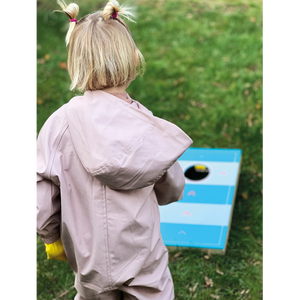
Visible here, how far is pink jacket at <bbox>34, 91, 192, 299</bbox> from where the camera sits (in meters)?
1.73

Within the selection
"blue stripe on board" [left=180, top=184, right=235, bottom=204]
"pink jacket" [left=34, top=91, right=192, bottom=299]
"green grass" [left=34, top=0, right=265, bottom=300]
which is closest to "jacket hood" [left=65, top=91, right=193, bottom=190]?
"pink jacket" [left=34, top=91, right=192, bottom=299]

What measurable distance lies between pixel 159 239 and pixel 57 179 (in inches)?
22.6

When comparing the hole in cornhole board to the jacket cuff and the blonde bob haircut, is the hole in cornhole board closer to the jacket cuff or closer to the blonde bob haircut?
the jacket cuff

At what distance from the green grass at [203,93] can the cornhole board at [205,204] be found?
0.12 meters

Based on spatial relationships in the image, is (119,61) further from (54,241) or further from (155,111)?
(155,111)

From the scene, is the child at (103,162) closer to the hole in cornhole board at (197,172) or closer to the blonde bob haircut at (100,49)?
the blonde bob haircut at (100,49)

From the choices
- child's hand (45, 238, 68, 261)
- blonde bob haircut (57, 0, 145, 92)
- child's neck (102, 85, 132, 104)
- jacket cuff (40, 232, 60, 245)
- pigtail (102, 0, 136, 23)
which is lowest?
child's hand (45, 238, 68, 261)

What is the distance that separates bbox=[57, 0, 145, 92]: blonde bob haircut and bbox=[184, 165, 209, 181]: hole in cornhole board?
87.0 inches

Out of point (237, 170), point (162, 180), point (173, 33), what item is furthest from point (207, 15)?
point (162, 180)

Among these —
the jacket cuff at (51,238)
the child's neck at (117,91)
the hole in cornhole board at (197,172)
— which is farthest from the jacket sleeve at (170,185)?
the hole in cornhole board at (197,172)

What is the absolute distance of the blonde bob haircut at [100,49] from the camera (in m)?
1.76

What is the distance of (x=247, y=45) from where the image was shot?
586 cm

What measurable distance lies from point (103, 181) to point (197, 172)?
2.30 meters

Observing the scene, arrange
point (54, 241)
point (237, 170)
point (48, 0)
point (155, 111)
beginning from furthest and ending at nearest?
point (48, 0), point (155, 111), point (237, 170), point (54, 241)
